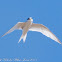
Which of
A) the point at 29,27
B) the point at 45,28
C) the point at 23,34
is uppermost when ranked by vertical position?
the point at 45,28

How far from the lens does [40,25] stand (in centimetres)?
684

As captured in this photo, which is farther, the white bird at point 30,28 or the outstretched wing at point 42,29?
the outstretched wing at point 42,29

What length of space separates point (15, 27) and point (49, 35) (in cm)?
124

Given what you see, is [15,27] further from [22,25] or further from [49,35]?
[49,35]

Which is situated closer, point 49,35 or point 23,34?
point 23,34

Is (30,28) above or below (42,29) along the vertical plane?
below

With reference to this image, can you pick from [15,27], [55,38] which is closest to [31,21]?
[15,27]

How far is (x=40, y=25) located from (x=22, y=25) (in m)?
0.76

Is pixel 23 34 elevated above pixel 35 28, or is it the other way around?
pixel 35 28

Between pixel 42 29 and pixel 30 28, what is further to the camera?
pixel 42 29

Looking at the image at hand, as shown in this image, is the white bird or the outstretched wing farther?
the outstretched wing

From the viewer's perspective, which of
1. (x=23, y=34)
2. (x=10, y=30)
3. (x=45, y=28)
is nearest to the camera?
(x=23, y=34)

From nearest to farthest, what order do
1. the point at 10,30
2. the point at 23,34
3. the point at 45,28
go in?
the point at 23,34
the point at 10,30
the point at 45,28

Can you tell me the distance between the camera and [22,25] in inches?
253
